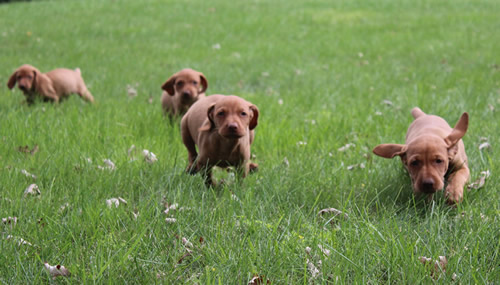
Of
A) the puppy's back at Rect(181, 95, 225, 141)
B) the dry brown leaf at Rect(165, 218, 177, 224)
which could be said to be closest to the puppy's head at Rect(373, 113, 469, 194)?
the puppy's back at Rect(181, 95, 225, 141)

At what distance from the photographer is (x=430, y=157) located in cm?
321

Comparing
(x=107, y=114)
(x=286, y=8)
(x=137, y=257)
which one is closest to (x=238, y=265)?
(x=137, y=257)

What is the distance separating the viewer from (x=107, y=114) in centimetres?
561

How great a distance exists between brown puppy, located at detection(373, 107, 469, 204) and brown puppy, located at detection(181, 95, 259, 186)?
0.88m

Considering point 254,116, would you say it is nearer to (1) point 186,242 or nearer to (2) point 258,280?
(1) point 186,242

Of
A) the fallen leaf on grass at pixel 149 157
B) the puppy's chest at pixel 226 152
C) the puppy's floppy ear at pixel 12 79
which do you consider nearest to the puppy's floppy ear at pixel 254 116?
the puppy's chest at pixel 226 152

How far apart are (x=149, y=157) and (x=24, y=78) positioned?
9.64 feet

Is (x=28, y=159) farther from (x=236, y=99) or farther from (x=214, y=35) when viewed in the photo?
(x=214, y=35)

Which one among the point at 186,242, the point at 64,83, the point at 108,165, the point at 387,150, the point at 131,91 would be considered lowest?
the point at 131,91

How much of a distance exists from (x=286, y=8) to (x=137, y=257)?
50.7 feet

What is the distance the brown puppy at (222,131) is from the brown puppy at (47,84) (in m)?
3.23

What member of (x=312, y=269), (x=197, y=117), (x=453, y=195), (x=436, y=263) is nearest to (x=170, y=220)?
(x=312, y=269)

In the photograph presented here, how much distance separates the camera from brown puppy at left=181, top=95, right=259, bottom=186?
11.1 ft

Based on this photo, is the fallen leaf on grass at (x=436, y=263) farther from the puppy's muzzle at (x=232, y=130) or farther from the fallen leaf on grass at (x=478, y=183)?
the puppy's muzzle at (x=232, y=130)
